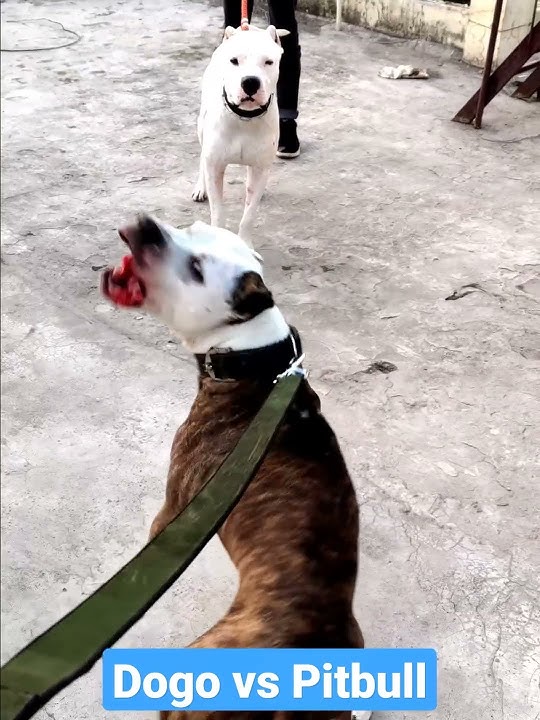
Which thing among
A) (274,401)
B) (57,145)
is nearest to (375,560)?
(274,401)

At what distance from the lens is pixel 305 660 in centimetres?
131

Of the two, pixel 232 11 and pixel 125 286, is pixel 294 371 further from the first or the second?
pixel 232 11

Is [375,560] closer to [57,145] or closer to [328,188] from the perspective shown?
[328,188]

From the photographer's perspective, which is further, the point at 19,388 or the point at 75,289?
the point at 75,289

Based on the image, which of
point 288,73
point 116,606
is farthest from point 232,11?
point 116,606

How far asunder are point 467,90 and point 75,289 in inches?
152

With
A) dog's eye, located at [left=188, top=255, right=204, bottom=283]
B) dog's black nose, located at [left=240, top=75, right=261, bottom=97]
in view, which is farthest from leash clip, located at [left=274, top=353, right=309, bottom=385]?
dog's black nose, located at [left=240, top=75, right=261, bottom=97]

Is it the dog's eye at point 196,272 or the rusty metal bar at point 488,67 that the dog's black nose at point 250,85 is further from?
the rusty metal bar at point 488,67

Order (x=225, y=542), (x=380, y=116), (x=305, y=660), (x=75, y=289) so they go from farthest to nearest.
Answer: (x=380, y=116), (x=75, y=289), (x=225, y=542), (x=305, y=660)

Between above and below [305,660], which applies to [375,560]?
below

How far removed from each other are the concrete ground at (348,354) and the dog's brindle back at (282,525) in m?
0.56

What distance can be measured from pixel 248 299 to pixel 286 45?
10.4 ft

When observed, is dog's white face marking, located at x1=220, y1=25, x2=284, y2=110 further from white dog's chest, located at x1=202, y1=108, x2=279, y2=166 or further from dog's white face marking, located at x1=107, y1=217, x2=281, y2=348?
dog's white face marking, located at x1=107, y1=217, x2=281, y2=348

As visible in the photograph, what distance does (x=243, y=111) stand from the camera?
3.38 metres
